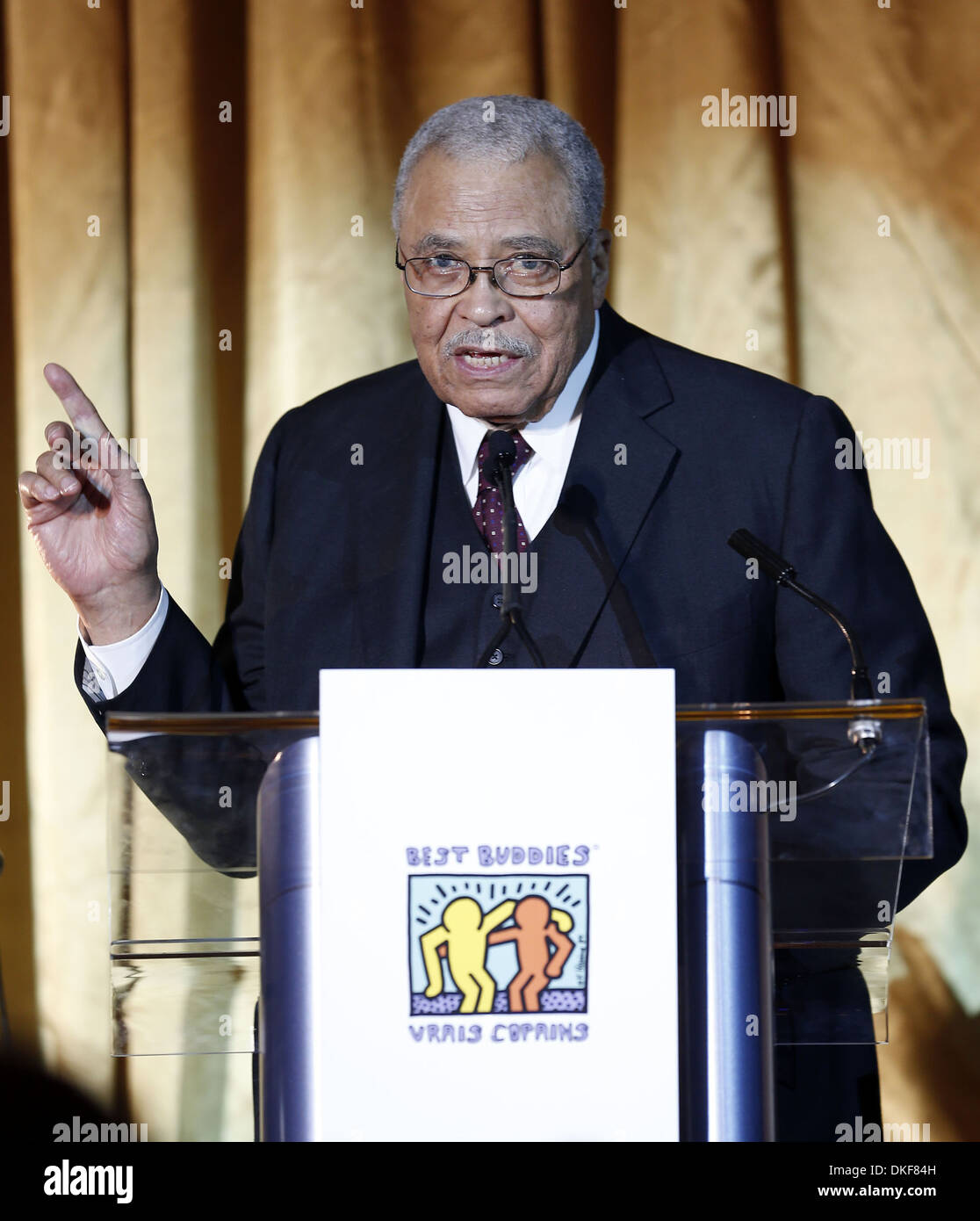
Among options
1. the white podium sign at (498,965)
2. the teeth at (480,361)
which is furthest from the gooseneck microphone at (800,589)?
the teeth at (480,361)

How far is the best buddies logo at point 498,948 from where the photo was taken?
3.33ft

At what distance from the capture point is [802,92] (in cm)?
262

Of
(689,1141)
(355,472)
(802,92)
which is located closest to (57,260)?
(355,472)

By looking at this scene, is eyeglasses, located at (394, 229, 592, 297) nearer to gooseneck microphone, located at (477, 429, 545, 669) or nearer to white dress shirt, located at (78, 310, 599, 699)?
white dress shirt, located at (78, 310, 599, 699)

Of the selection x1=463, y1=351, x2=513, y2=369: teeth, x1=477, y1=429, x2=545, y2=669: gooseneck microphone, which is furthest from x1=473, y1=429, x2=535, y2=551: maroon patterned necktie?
x1=477, y1=429, x2=545, y2=669: gooseneck microphone

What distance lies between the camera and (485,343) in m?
1.73

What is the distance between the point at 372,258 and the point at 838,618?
5.31 ft

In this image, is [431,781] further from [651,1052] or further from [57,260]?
[57,260]

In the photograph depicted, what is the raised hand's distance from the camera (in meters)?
1.50

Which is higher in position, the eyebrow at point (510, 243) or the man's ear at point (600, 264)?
the man's ear at point (600, 264)

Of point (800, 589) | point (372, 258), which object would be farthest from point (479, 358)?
point (372, 258)

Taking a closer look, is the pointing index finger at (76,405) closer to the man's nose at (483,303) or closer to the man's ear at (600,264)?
the man's nose at (483,303)

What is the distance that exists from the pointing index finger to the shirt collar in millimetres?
504

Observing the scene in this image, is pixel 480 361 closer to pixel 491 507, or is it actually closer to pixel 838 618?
pixel 491 507
